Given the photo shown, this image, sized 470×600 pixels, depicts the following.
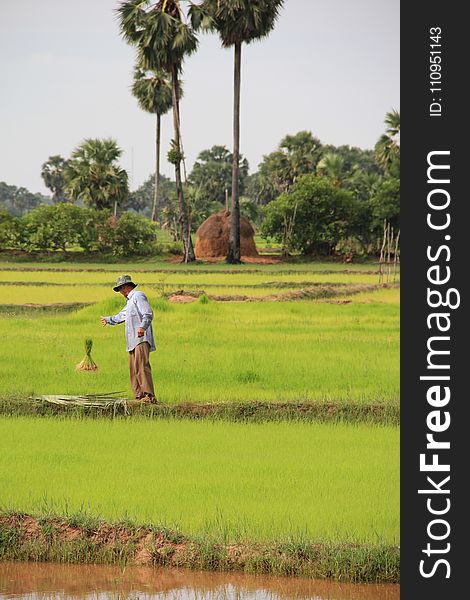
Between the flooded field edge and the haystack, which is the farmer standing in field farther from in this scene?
the haystack

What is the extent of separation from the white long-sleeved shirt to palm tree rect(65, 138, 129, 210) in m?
28.2

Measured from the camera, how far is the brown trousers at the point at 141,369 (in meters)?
7.28

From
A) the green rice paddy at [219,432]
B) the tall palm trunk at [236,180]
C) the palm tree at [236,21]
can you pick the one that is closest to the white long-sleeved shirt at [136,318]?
the green rice paddy at [219,432]

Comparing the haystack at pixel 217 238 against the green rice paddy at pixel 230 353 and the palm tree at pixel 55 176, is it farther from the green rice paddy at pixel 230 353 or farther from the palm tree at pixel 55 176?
the palm tree at pixel 55 176

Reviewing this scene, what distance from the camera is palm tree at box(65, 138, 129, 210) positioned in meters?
35.3

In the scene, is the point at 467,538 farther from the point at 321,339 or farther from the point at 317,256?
the point at 317,256

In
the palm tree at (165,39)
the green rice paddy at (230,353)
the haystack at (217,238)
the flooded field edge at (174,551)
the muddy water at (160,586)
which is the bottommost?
the muddy water at (160,586)

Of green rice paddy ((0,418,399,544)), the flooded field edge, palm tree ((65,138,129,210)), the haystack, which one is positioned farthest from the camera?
palm tree ((65,138,129,210))

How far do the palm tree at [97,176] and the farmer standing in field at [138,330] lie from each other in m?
28.1

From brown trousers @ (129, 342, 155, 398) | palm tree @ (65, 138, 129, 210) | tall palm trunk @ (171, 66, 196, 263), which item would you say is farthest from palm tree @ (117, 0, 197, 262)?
brown trousers @ (129, 342, 155, 398)

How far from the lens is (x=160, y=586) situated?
14.2 ft

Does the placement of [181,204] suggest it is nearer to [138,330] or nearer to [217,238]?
[217,238]

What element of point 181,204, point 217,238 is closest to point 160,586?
point 181,204

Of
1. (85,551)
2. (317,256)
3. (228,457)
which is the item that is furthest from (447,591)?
(317,256)
